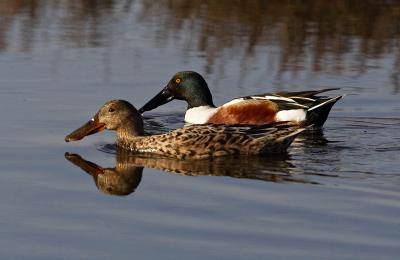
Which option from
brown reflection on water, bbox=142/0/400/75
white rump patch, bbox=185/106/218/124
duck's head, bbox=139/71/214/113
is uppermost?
brown reflection on water, bbox=142/0/400/75

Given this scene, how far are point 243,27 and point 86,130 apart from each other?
17.4ft

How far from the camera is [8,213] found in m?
7.75

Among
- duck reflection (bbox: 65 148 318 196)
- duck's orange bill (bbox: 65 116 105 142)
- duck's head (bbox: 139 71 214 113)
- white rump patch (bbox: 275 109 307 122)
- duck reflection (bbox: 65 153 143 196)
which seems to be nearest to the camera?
duck reflection (bbox: 65 153 143 196)

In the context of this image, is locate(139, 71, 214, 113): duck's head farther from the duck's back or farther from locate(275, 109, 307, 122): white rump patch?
the duck's back

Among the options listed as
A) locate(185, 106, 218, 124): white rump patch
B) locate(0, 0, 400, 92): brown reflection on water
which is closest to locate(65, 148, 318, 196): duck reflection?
locate(185, 106, 218, 124): white rump patch

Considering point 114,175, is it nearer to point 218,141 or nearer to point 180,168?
point 180,168

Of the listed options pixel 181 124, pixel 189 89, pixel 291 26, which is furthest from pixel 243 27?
pixel 181 124

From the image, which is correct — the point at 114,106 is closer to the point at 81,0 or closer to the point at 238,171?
the point at 238,171

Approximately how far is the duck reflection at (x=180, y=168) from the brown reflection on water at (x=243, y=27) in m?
3.36

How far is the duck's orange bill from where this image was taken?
33.9 feet

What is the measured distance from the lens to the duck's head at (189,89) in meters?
12.2

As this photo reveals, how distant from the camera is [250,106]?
11711mm

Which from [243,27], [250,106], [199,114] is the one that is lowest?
[199,114]

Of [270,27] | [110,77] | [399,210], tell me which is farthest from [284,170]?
[270,27]
